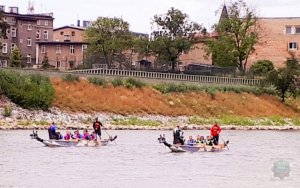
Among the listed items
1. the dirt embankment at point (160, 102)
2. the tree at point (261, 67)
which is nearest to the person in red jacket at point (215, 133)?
the dirt embankment at point (160, 102)

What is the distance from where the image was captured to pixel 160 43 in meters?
125

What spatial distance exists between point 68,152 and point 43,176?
1422 centimetres

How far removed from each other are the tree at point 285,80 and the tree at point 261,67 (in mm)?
13732

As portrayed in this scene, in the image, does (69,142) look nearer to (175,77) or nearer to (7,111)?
(7,111)

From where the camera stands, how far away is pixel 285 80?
110 m

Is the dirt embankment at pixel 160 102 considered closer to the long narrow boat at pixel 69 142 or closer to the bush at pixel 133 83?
the bush at pixel 133 83

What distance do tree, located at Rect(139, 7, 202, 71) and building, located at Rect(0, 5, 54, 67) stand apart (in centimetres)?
2555

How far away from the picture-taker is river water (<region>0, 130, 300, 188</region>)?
129 feet

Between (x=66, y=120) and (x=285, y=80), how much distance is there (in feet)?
125

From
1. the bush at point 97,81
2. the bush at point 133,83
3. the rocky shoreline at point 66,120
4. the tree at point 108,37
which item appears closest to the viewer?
the rocky shoreline at point 66,120

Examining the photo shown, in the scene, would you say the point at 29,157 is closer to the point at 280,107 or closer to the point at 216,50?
the point at 280,107

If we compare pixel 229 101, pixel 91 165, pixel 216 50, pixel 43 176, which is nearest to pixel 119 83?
pixel 229 101

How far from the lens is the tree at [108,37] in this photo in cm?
13375

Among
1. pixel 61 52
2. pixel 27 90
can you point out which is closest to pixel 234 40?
pixel 61 52
